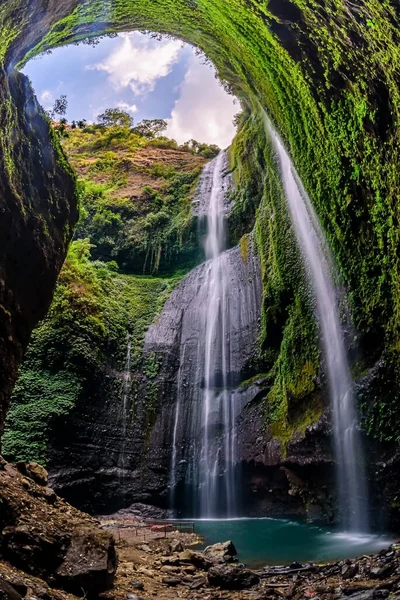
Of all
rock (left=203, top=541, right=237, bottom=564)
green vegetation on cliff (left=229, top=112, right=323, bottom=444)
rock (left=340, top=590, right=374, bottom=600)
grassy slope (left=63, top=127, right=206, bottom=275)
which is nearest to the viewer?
rock (left=340, top=590, right=374, bottom=600)

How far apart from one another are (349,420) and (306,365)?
8.99 feet

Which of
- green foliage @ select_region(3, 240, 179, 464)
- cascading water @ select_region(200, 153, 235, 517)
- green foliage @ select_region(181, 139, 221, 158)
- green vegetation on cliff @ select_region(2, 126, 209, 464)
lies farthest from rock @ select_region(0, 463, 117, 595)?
green foliage @ select_region(181, 139, 221, 158)

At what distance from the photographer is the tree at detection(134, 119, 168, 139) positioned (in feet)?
112

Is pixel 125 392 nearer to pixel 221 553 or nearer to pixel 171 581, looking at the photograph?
pixel 221 553

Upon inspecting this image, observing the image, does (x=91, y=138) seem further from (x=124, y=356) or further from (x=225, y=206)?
(x=124, y=356)

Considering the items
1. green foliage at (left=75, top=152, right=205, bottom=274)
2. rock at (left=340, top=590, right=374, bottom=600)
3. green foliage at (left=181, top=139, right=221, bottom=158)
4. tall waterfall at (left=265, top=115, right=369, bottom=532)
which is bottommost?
rock at (left=340, top=590, right=374, bottom=600)

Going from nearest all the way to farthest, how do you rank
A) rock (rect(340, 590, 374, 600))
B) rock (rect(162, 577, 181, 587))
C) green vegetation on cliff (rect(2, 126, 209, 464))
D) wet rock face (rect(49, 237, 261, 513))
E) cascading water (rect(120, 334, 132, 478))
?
rock (rect(340, 590, 374, 600)), rock (rect(162, 577, 181, 587)), wet rock face (rect(49, 237, 261, 513)), green vegetation on cliff (rect(2, 126, 209, 464)), cascading water (rect(120, 334, 132, 478))

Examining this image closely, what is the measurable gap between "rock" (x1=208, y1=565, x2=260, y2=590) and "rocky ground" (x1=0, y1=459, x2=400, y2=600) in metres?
0.01

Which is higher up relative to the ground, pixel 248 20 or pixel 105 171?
pixel 105 171

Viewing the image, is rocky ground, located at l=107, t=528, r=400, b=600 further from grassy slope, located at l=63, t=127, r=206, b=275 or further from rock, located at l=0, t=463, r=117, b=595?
grassy slope, located at l=63, t=127, r=206, b=275

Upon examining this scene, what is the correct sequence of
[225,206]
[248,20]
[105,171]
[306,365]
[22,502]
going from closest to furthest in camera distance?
[22,502], [248,20], [306,365], [225,206], [105,171]

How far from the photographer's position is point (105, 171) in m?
28.9

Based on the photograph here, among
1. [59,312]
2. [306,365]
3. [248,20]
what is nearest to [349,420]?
[306,365]

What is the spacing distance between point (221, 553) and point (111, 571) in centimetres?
318
